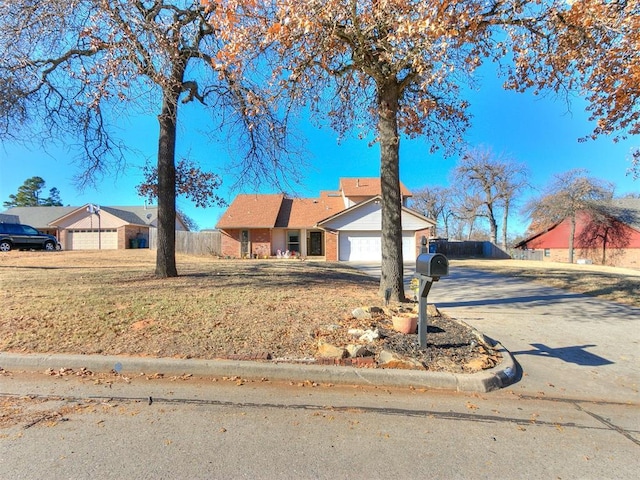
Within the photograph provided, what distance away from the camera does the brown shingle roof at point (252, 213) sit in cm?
2519

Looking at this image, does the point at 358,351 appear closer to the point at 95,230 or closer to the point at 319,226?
the point at 319,226

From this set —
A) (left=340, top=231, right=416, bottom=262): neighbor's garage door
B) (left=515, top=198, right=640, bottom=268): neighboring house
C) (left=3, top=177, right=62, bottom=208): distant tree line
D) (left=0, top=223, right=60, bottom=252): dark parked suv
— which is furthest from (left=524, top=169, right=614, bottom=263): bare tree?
(left=3, top=177, right=62, bottom=208): distant tree line

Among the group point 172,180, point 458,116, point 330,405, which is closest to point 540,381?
point 330,405

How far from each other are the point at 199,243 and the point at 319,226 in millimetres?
9433

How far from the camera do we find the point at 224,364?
4168 mm

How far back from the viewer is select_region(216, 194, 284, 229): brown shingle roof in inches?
992

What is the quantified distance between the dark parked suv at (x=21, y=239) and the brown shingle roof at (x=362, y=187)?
20571 mm

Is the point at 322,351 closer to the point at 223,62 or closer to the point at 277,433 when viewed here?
the point at 277,433

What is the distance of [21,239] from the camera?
2114cm

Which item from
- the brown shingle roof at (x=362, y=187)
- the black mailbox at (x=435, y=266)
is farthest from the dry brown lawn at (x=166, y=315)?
the brown shingle roof at (x=362, y=187)

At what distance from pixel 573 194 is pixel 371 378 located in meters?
38.6

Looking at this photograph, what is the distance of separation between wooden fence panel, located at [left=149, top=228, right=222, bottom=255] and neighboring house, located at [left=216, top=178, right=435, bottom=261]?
0.63 metres

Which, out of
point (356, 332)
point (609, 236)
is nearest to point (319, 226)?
point (356, 332)

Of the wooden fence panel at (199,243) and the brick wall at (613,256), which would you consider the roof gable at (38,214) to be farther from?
the brick wall at (613,256)
